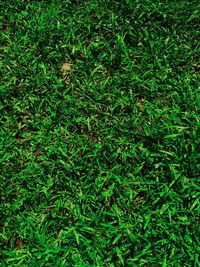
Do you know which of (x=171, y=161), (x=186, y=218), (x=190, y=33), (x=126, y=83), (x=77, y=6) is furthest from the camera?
(x=77, y=6)

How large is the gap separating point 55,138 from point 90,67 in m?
0.76

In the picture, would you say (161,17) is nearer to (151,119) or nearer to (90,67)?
(90,67)

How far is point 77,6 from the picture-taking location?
140 inches

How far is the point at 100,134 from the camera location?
112 inches

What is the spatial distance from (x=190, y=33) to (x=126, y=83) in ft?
2.62

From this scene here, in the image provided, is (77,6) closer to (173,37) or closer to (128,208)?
(173,37)

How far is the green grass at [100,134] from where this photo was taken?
7.95ft

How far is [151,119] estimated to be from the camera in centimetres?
287

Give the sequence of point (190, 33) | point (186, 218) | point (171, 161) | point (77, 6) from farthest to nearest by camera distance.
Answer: point (77, 6) < point (190, 33) < point (171, 161) < point (186, 218)

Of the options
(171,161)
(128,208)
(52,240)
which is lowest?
(52,240)

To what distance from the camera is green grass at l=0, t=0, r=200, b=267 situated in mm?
2424

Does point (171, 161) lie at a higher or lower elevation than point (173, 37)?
lower

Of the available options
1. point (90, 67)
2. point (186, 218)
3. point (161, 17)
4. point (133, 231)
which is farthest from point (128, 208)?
point (161, 17)

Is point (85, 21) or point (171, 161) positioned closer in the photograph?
point (171, 161)
